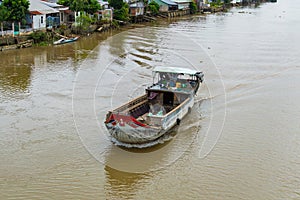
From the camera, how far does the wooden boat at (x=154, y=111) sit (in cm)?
1199

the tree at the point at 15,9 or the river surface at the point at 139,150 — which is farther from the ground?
the tree at the point at 15,9

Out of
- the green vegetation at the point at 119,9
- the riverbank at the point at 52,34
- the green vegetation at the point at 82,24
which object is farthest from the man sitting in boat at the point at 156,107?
the green vegetation at the point at 119,9

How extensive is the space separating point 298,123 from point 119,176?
8265mm

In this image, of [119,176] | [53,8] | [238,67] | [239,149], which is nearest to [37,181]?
[119,176]

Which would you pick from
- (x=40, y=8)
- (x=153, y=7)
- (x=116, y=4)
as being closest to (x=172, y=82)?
(x=40, y=8)

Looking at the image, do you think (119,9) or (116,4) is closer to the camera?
(116,4)

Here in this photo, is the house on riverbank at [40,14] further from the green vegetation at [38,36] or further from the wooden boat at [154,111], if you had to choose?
Answer: the wooden boat at [154,111]

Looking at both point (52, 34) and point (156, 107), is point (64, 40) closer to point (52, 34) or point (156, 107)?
point (52, 34)

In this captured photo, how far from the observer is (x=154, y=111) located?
1473 centimetres

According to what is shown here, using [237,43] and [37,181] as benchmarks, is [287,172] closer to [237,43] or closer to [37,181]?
[37,181]

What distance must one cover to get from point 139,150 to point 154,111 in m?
2.58

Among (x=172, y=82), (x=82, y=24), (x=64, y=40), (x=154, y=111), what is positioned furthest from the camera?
(x=82, y=24)

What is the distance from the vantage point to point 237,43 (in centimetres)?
3409

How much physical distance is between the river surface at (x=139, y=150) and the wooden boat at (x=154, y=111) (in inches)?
20.6
